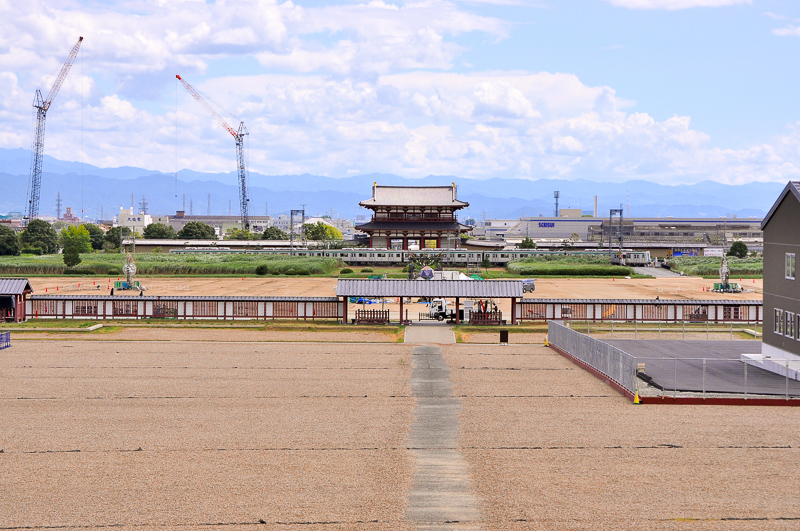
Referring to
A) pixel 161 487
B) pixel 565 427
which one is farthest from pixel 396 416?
pixel 161 487

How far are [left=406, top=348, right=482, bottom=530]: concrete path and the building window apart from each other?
14.7 meters

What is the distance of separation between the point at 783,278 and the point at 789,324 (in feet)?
7.08

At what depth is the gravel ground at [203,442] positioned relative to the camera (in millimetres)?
16172

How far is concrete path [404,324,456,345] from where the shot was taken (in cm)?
4181

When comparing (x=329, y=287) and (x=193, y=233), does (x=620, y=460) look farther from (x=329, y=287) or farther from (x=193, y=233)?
(x=193, y=233)

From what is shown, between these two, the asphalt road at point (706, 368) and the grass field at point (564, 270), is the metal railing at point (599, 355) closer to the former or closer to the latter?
the asphalt road at point (706, 368)

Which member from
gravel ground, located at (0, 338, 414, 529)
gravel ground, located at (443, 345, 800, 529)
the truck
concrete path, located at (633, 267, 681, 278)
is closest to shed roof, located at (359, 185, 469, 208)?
concrete path, located at (633, 267, 681, 278)

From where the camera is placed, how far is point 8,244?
120m

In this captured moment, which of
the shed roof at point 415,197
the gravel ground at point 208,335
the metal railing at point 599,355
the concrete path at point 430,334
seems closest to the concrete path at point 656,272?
the shed roof at point 415,197

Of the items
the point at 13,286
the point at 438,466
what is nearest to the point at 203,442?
the point at 438,466

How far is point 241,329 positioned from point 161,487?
29.8 metres

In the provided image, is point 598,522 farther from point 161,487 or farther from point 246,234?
point 246,234

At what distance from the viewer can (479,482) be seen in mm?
17922

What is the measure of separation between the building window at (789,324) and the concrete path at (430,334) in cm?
1698
